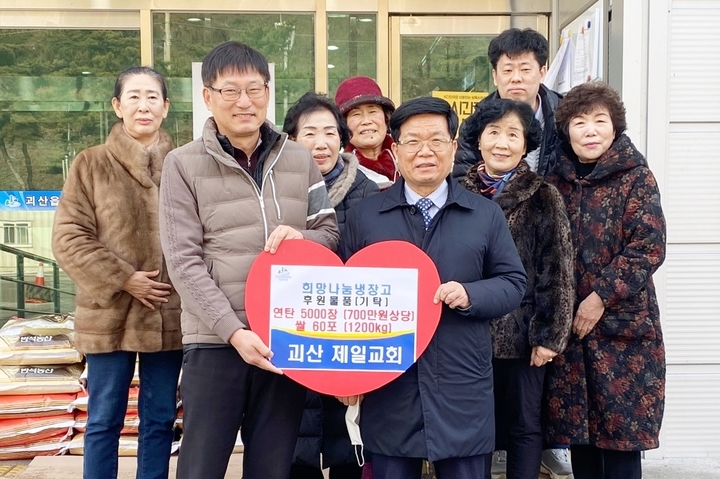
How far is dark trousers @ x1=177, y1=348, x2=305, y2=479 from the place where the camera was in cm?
250

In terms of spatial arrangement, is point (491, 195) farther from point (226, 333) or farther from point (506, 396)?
point (226, 333)

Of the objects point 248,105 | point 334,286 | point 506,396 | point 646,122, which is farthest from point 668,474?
point 248,105

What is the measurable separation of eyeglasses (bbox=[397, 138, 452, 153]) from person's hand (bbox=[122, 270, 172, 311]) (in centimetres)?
129

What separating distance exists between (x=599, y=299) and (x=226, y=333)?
151cm

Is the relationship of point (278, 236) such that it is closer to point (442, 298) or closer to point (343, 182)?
point (442, 298)

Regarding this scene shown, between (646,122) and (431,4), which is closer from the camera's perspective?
(646,122)

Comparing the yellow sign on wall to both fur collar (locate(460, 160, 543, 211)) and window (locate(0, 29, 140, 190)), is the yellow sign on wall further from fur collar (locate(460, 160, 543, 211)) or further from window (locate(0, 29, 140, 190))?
fur collar (locate(460, 160, 543, 211))

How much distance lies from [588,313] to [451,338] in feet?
2.48

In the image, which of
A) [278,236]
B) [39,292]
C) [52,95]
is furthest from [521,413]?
[52,95]

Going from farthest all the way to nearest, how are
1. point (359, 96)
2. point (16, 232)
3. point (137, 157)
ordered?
point (16, 232)
point (359, 96)
point (137, 157)

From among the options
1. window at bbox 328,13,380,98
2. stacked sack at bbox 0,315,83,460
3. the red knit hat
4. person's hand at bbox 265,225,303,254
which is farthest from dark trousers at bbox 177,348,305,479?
window at bbox 328,13,380,98

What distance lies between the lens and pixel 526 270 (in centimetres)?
296

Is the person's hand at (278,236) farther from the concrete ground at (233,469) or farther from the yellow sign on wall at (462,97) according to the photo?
the yellow sign on wall at (462,97)

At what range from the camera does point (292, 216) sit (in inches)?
102
